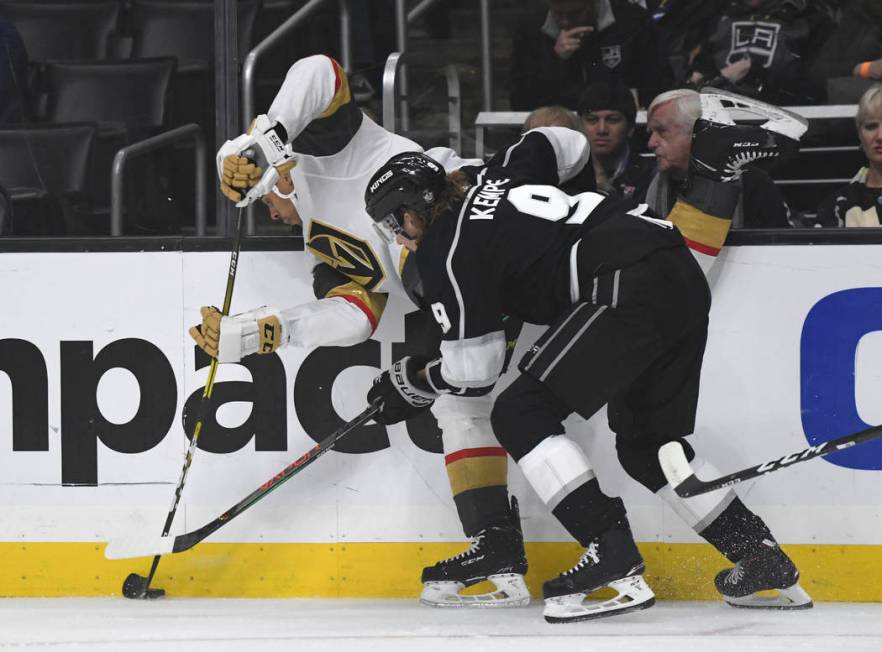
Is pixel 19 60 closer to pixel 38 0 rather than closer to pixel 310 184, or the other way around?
pixel 38 0

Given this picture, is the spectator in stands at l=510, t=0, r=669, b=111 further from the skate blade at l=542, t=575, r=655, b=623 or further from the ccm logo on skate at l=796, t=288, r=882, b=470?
the skate blade at l=542, t=575, r=655, b=623

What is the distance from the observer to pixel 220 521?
3205mm

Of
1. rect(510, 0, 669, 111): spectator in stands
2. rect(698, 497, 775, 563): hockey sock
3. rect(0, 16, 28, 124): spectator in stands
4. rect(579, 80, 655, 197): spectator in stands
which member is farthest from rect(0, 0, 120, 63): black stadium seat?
rect(698, 497, 775, 563): hockey sock

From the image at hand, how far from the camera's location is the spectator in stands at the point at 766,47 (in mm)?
3998

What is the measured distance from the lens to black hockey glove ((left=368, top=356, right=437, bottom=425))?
120 inches

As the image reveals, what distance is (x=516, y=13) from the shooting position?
4.74 meters

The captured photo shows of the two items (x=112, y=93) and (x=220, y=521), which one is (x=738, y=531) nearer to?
(x=220, y=521)

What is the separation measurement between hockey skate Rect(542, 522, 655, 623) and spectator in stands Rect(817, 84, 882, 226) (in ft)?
3.35

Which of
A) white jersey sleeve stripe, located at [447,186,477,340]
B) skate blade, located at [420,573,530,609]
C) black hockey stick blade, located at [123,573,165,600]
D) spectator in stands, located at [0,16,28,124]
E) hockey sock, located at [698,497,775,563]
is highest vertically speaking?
spectator in stands, located at [0,16,28,124]

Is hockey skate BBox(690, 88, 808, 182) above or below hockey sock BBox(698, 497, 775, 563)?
above

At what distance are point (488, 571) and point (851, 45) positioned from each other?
2.08 meters

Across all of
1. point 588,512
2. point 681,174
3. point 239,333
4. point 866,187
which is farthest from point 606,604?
point 866,187

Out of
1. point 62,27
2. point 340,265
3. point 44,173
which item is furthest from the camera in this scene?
point 62,27

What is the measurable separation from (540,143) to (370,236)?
1.43 feet
